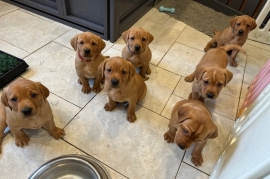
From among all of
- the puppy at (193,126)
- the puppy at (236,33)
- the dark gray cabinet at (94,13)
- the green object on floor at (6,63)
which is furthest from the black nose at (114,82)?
the puppy at (236,33)

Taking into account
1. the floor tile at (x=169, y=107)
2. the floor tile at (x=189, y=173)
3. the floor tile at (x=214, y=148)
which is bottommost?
the floor tile at (x=169, y=107)

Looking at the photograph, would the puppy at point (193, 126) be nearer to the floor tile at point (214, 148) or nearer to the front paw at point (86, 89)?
the floor tile at point (214, 148)

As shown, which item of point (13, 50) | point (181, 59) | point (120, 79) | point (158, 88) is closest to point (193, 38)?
point (181, 59)

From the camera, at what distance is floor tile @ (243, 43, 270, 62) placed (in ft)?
11.9

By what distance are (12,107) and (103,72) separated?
0.83 m

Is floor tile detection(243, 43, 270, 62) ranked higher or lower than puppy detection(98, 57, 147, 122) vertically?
lower

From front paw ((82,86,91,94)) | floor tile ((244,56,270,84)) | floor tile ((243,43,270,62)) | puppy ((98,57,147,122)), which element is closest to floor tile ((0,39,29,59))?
front paw ((82,86,91,94))

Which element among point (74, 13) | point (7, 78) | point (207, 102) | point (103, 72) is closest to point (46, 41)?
point (74, 13)

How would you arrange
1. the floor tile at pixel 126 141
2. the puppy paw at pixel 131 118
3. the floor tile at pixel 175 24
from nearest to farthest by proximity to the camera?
1. the floor tile at pixel 126 141
2. the puppy paw at pixel 131 118
3. the floor tile at pixel 175 24

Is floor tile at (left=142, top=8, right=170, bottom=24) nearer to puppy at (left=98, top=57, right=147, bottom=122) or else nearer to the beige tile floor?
the beige tile floor

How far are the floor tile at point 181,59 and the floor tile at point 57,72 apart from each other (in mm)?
1223

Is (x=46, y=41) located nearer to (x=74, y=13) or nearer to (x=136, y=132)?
(x=74, y=13)

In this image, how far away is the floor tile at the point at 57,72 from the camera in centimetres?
256

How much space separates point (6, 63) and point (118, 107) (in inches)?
61.3
